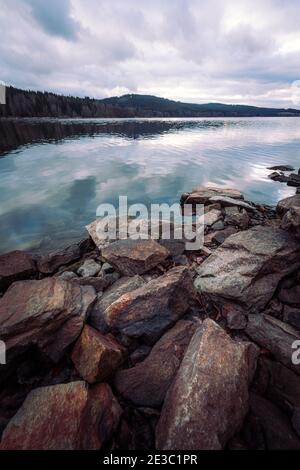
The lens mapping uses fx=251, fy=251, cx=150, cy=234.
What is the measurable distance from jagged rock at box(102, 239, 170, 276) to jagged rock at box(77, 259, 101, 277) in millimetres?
362

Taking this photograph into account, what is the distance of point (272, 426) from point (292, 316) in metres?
1.84

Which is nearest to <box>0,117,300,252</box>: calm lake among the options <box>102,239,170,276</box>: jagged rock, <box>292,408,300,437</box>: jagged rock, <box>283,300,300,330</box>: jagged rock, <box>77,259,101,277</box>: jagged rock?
<box>77,259,101,277</box>: jagged rock

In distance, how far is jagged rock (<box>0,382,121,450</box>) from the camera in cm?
258

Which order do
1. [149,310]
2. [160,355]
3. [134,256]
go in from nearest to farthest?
[160,355] < [149,310] < [134,256]

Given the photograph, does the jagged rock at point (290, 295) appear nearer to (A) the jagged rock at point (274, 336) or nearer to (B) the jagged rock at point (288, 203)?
(A) the jagged rock at point (274, 336)

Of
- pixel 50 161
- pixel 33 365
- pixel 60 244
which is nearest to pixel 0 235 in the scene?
pixel 60 244

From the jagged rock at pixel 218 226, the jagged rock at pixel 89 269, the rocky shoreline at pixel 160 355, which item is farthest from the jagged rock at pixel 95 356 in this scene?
the jagged rock at pixel 218 226

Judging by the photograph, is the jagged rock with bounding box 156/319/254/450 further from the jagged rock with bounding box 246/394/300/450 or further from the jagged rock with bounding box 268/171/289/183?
the jagged rock with bounding box 268/171/289/183

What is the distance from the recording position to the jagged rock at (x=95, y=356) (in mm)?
Result: 3283

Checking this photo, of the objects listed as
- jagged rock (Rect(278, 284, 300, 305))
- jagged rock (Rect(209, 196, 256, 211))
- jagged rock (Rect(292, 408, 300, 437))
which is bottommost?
jagged rock (Rect(209, 196, 256, 211))

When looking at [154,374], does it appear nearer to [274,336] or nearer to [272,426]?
[272,426]

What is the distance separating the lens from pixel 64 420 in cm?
272

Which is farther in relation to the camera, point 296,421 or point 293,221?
point 293,221

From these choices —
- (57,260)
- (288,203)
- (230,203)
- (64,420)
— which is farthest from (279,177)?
(64,420)
